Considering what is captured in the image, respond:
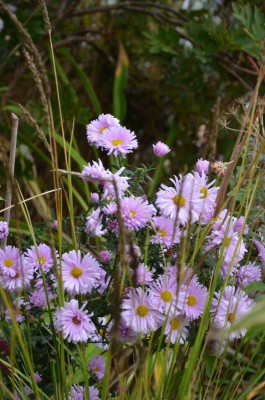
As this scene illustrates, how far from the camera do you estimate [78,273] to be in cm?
89

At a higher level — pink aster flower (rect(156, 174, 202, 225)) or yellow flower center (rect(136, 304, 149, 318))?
pink aster flower (rect(156, 174, 202, 225))

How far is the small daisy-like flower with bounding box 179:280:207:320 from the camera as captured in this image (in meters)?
0.88

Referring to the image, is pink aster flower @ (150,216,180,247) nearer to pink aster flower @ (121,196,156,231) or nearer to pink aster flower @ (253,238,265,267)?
pink aster flower @ (121,196,156,231)

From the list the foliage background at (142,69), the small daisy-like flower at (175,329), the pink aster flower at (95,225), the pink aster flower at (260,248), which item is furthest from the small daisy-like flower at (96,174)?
the foliage background at (142,69)

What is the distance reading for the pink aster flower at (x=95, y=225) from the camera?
95cm

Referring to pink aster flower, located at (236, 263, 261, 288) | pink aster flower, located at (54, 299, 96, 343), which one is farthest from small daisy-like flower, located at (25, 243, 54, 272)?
pink aster flower, located at (236, 263, 261, 288)

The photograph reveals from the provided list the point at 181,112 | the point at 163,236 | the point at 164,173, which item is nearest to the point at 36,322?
the point at 163,236

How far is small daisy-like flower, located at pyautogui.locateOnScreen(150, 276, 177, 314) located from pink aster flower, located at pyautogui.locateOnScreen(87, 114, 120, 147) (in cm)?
25

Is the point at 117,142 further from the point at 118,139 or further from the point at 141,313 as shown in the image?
the point at 141,313

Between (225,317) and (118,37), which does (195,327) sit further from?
(118,37)

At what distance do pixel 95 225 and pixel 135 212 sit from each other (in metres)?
0.11

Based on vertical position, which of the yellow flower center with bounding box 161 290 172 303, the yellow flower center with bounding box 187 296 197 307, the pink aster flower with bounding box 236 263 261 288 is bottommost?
the yellow flower center with bounding box 187 296 197 307

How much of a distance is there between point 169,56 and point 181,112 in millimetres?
345

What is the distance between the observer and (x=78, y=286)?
34.6 inches
